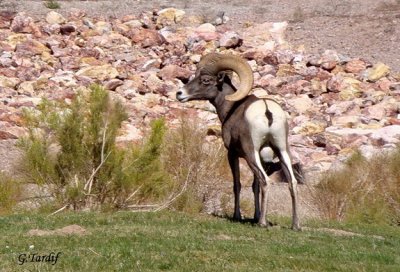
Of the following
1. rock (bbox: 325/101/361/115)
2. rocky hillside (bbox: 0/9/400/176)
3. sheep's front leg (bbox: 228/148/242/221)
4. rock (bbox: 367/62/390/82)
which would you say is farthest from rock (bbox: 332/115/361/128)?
sheep's front leg (bbox: 228/148/242/221)

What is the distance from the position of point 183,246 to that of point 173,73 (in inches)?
1006

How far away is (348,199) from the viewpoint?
19531mm

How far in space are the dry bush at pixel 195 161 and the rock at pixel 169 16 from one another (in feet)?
80.9

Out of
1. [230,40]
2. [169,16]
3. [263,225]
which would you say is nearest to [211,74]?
[263,225]

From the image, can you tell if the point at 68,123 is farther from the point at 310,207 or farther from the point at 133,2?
the point at 133,2

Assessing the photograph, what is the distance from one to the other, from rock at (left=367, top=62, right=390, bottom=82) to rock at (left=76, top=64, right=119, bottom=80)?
1007 centimetres

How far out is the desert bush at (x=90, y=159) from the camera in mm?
16906

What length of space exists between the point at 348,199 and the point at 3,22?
2714 cm

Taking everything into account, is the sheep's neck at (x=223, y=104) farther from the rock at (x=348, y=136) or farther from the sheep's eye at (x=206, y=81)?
the rock at (x=348, y=136)

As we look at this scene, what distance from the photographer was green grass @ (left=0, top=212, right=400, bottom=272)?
1052cm

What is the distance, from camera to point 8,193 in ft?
57.1

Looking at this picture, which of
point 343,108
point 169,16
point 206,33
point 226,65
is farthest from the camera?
point 169,16

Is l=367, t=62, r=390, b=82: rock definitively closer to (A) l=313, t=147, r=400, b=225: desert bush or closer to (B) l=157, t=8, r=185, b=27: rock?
(B) l=157, t=8, r=185, b=27: rock
